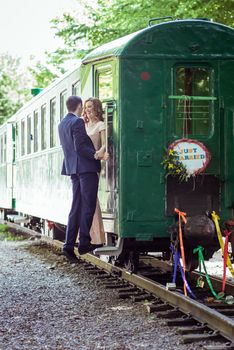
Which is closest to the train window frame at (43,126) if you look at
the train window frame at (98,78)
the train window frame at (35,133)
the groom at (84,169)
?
the train window frame at (35,133)

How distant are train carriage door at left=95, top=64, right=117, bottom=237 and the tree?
3639cm

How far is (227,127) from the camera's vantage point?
889 centimetres

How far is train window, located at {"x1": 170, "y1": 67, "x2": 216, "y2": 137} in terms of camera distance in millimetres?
8969

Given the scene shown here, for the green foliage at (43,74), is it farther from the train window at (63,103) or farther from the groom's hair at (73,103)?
the groom's hair at (73,103)

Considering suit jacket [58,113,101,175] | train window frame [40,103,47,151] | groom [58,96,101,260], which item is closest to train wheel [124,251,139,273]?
groom [58,96,101,260]

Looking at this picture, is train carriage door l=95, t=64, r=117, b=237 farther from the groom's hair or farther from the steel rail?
the steel rail

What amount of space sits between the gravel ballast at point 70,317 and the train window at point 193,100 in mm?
2087

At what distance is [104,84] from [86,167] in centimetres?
107

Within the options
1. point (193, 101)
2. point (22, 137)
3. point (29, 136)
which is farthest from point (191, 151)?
point (22, 137)

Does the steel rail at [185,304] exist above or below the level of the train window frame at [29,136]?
below

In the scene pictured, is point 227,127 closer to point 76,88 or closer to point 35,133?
point 76,88

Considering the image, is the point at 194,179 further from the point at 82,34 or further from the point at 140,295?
the point at 82,34

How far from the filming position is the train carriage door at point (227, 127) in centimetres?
888

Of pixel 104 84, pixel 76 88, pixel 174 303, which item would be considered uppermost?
pixel 76 88
